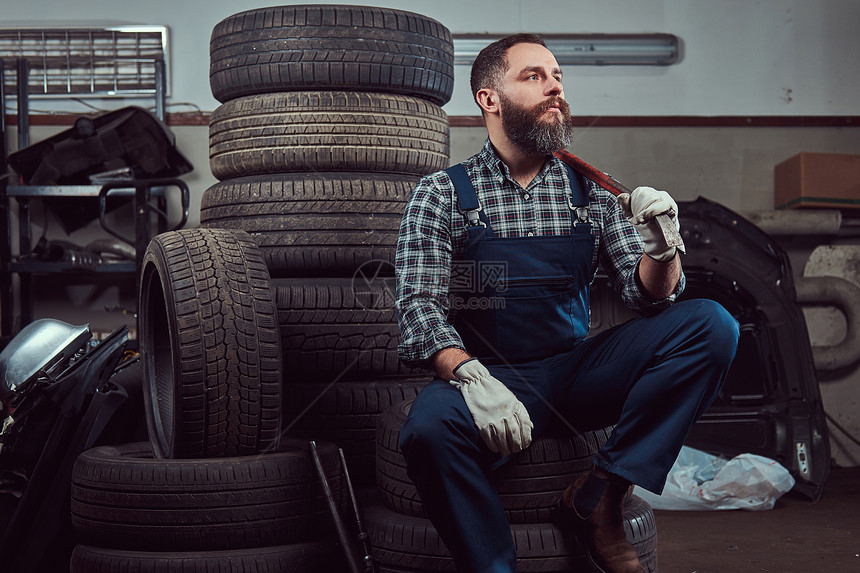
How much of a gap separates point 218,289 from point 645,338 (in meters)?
1.02

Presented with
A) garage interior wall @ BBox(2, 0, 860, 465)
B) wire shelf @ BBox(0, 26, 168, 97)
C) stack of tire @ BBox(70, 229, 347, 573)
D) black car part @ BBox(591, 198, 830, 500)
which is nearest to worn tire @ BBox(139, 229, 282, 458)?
stack of tire @ BBox(70, 229, 347, 573)

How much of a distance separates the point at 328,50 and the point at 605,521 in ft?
5.35

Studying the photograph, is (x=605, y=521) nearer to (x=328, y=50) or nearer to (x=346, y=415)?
(x=346, y=415)

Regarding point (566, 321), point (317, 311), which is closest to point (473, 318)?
point (566, 321)

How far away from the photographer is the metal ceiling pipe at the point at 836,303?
13.1ft

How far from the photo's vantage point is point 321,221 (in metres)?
2.49

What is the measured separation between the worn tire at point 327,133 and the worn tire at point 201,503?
98 centimetres

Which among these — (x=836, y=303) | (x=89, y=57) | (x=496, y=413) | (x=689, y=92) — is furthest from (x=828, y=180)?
(x=89, y=57)

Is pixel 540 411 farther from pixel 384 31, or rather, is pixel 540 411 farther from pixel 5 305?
pixel 5 305

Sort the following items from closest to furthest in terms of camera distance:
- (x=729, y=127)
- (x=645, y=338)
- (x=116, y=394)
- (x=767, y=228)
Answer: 1. (x=645, y=338)
2. (x=116, y=394)
3. (x=767, y=228)
4. (x=729, y=127)

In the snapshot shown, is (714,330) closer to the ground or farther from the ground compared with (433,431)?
farther from the ground

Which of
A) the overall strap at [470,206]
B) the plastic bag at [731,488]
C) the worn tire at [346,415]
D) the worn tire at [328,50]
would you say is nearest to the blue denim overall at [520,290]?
the overall strap at [470,206]

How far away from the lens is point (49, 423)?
2.36 meters

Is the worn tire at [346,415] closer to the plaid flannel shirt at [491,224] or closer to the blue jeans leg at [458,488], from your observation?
the plaid flannel shirt at [491,224]
